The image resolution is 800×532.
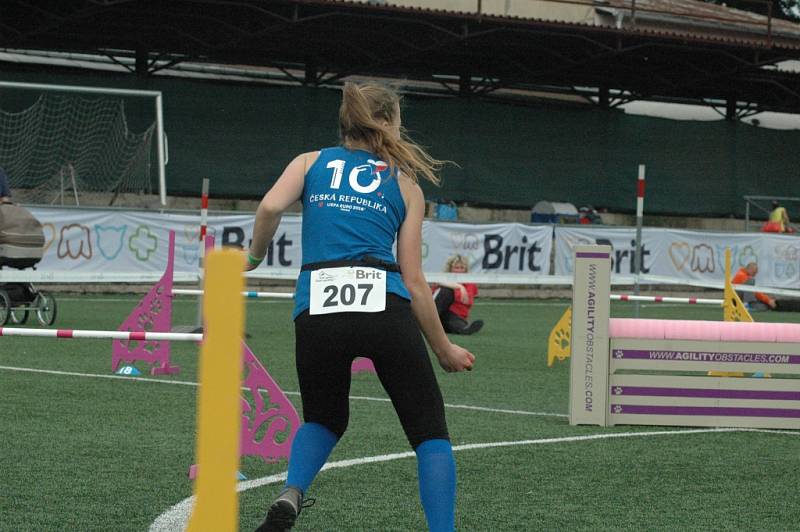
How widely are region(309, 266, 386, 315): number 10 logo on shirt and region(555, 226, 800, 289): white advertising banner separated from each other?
19.2 metres

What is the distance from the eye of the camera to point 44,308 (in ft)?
49.6

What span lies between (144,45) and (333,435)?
2196 cm

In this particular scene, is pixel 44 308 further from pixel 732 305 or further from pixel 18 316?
pixel 732 305

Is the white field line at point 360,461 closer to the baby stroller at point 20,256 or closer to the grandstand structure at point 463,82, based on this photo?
the baby stroller at point 20,256

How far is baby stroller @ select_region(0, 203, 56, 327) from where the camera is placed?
14.9m

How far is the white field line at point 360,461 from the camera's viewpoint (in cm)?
517

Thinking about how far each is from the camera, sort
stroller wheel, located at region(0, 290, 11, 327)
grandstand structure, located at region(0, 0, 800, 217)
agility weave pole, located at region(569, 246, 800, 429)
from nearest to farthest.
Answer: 1. agility weave pole, located at region(569, 246, 800, 429)
2. stroller wheel, located at region(0, 290, 11, 327)
3. grandstand structure, located at region(0, 0, 800, 217)

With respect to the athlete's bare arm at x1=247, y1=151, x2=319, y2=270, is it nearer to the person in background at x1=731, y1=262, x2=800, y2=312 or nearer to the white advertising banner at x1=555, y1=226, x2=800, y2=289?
the white advertising banner at x1=555, y1=226, x2=800, y2=289

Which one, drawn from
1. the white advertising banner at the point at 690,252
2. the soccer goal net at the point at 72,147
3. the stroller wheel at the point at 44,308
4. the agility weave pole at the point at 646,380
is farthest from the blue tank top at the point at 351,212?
the soccer goal net at the point at 72,147

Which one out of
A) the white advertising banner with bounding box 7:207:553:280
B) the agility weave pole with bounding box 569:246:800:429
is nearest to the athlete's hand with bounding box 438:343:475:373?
the agility weave pole with bounding box 569:246:800:429

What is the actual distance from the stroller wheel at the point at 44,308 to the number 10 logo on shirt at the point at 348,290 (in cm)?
1137

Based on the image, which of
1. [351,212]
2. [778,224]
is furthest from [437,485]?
[778,224]

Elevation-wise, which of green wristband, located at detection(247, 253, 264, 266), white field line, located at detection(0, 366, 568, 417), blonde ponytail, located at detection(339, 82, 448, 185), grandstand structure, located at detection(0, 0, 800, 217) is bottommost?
white field line, located at detection(0, 366, 568, 417)

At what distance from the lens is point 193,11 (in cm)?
2439
